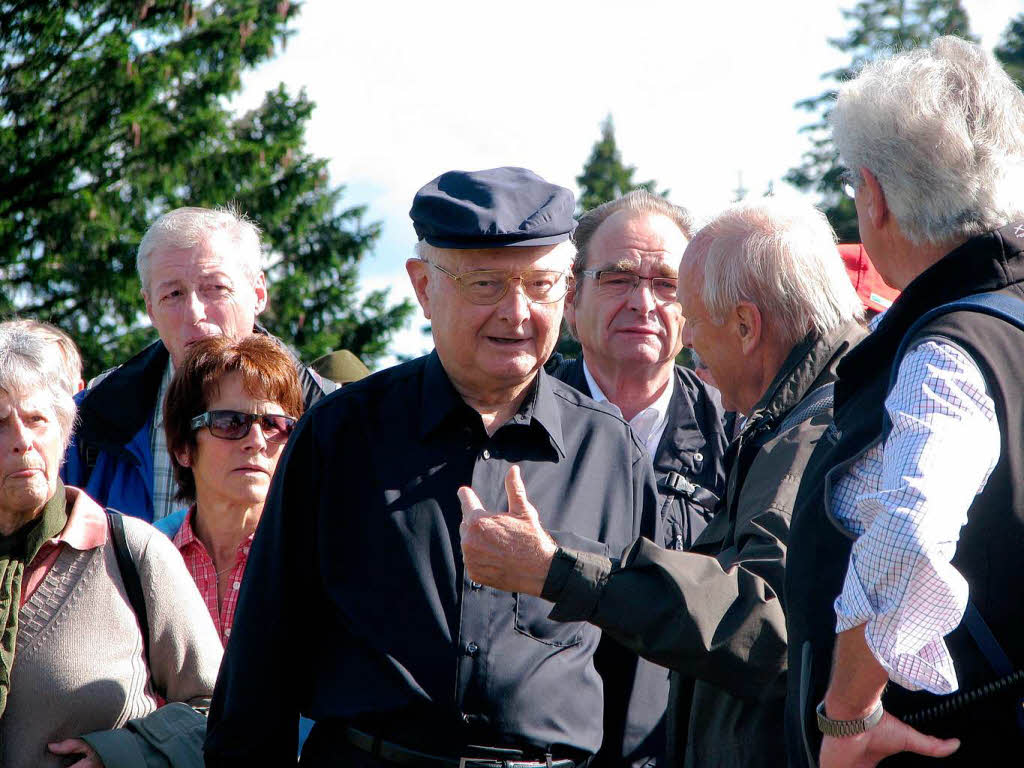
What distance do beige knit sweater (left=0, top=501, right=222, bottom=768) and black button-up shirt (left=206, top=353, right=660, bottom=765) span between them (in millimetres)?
357

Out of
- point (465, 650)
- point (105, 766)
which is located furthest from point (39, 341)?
point (465, 650)

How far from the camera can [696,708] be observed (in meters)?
3.02

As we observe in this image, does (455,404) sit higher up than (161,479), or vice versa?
(455,404)

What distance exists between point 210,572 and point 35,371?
0.92 meters

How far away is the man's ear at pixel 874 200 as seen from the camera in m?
2.54

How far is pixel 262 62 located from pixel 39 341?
17572 mm

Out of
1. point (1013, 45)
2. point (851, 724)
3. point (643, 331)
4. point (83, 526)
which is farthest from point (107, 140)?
point (1013, 45)

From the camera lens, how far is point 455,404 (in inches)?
131

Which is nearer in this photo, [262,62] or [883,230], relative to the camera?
[883,230]

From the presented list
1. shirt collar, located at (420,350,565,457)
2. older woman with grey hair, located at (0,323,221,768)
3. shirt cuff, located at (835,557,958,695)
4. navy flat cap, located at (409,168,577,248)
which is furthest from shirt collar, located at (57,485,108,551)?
shirt cuff, located at (835,557,958,695)

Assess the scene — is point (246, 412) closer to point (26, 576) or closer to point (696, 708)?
point (26, 576)

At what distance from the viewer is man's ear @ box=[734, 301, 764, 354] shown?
3.29m

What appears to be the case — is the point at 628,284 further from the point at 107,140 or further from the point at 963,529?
the point at 107,140

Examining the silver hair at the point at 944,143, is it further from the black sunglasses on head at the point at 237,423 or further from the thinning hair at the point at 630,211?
the thinning hair at the point at 630,211
